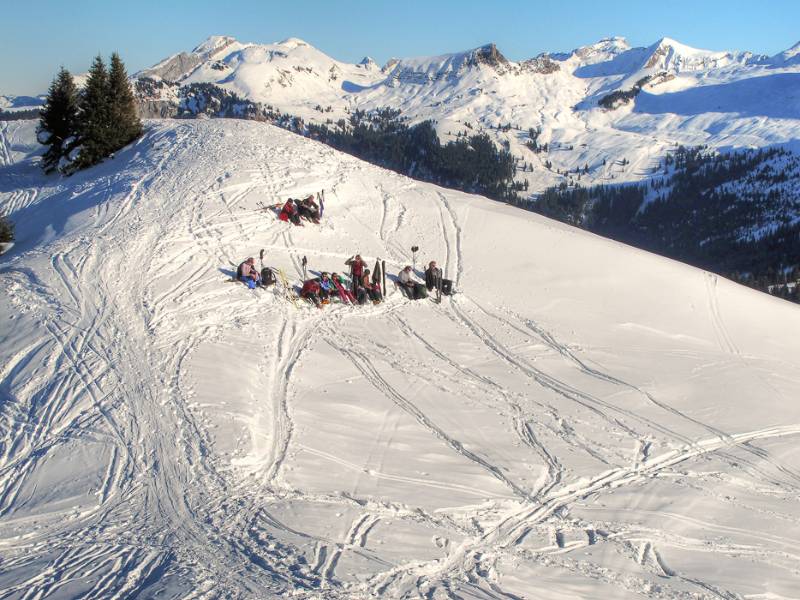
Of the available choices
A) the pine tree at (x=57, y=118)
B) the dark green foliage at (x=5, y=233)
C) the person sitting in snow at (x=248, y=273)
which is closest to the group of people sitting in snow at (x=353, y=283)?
the person sitting in snow at (x=248, y=273)

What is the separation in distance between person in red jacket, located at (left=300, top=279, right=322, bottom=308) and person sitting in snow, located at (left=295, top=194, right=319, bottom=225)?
6.20 metres

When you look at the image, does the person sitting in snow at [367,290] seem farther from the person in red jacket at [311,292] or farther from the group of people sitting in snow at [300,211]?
the group of people sitting in snow at [300,211]

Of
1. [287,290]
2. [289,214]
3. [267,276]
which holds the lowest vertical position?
[287,290]

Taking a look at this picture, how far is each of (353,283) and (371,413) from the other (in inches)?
312

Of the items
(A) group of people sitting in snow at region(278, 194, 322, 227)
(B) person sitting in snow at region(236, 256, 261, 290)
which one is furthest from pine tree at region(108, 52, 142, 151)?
(B) person sitting in snow at region(236, 256, 261, 290)

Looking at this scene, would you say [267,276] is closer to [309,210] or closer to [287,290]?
[287,290]

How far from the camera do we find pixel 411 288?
2475 centimetres

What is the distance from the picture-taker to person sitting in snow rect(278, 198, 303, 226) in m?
27.8

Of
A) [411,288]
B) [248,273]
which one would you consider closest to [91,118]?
[248,273]

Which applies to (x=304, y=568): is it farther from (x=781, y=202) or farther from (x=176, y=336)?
(x=781, y=202)

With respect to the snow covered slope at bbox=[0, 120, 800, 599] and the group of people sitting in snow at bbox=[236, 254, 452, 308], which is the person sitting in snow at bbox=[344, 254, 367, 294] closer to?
the group of people sitting in snow at bbox=[236, 254, 452, 308]

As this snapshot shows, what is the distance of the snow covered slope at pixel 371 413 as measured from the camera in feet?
36.0

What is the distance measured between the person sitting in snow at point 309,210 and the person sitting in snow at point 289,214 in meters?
0.30

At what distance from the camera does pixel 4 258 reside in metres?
25.0
